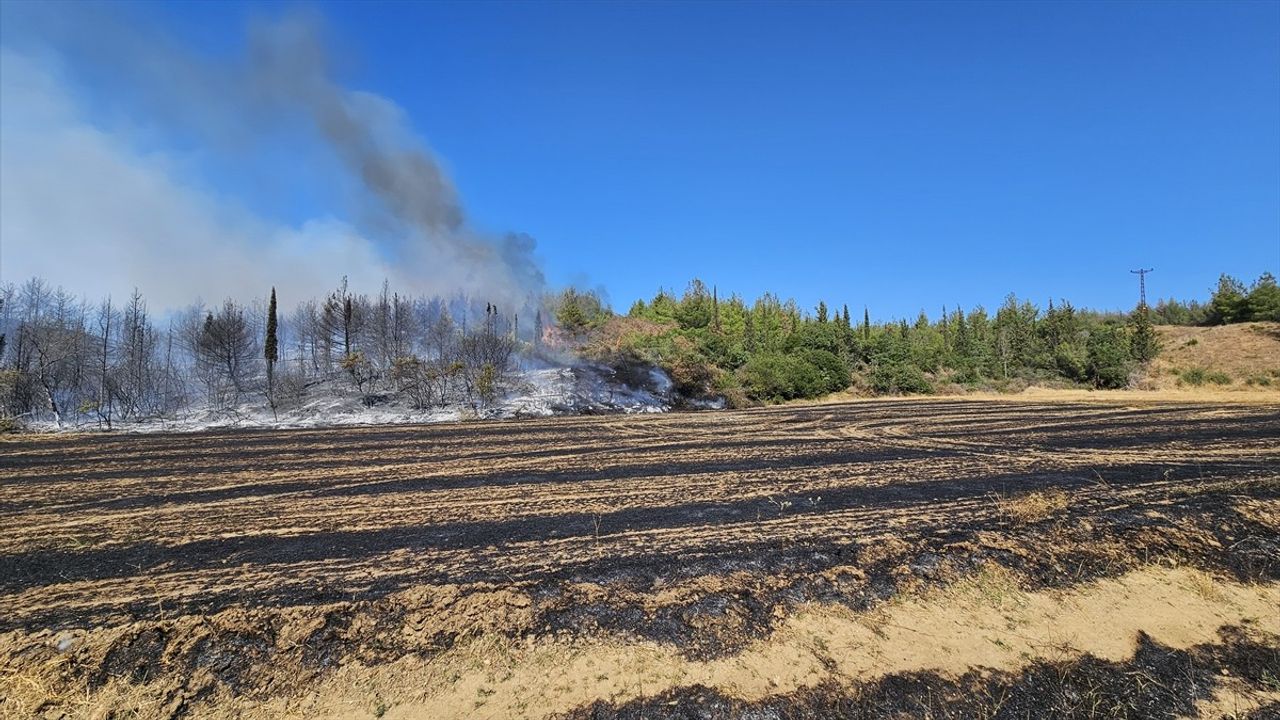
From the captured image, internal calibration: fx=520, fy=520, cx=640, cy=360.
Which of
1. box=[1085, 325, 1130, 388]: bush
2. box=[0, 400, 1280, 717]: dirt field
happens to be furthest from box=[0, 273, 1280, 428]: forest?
box=[0, 400, 1280, 717]: dirt field

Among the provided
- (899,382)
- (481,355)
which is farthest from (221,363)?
(899,382)

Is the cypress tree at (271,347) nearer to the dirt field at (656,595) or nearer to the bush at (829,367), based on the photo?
the dirt field at (656,595)

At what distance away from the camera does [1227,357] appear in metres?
35.6

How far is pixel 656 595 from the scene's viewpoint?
450 centimetres

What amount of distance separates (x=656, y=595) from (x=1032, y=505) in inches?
219

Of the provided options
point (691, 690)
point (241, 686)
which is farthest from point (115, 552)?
point (691, 690)

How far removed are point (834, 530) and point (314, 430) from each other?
809 inches

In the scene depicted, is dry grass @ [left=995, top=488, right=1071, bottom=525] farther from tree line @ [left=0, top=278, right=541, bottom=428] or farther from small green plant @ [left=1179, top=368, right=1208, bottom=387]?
small green plant @ [left=1179, top=368, right=1208, bottom=387]

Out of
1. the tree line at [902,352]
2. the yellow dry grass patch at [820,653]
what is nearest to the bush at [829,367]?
the tree line at [902,352]

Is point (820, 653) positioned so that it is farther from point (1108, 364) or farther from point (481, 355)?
point (1108, 364)

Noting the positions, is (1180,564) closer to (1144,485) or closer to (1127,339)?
(1144,485)

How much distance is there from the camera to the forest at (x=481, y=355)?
27.0 m

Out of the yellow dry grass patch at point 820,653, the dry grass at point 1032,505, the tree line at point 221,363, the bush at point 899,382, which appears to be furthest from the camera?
the bush at point 899,382

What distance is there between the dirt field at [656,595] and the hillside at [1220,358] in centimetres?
3373
